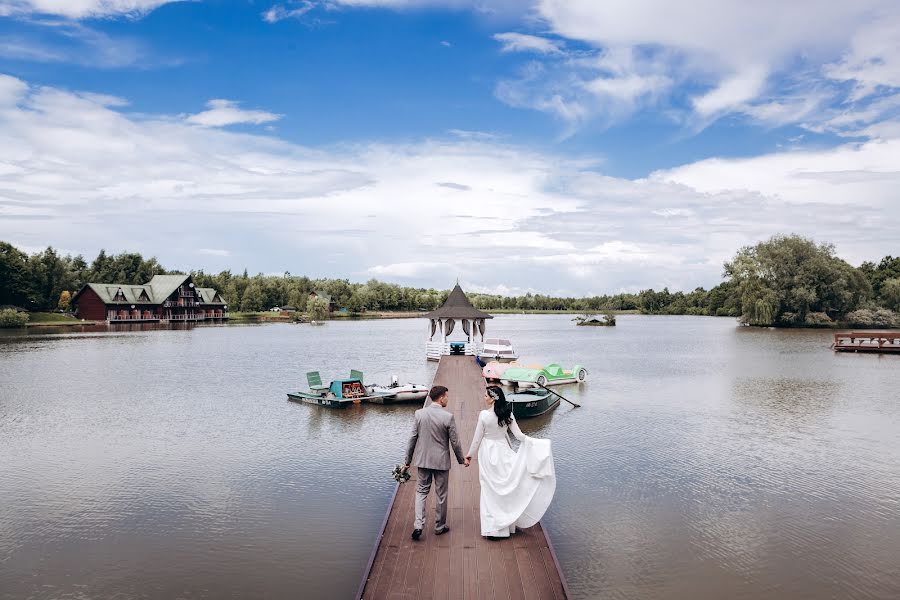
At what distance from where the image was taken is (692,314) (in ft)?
440

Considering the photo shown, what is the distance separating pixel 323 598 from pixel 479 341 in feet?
91.3

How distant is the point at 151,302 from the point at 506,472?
3399 inches

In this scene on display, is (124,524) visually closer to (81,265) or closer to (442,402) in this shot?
(442,402)

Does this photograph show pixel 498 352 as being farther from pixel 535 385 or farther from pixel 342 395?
pixel 342 395

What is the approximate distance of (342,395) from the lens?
21.3m

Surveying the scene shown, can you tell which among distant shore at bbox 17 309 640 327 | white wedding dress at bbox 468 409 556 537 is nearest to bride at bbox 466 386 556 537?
white wedding dress at bbox 468 409 556 537

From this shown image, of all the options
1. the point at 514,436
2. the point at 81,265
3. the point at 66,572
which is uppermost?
the point at 81,265

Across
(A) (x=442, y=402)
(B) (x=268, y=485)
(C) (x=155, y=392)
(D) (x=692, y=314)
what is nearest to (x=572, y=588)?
(A) (x=442, y=402)

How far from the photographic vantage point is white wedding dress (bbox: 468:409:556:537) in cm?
756

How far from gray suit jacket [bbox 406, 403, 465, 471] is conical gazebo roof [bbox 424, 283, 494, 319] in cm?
2494

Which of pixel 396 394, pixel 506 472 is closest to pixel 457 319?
pixel 396 394

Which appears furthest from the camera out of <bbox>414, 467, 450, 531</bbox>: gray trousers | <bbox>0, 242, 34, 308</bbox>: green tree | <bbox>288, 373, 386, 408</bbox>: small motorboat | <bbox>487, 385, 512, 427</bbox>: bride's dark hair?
<bbox>0, 242, 34, 308</bbox>: green tree

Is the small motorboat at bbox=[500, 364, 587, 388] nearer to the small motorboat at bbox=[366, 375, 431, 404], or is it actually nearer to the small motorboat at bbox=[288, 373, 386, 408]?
the small motorboat at bbox=[366, 375, 431, 404]

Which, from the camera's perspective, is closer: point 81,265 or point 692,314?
point 81,265
